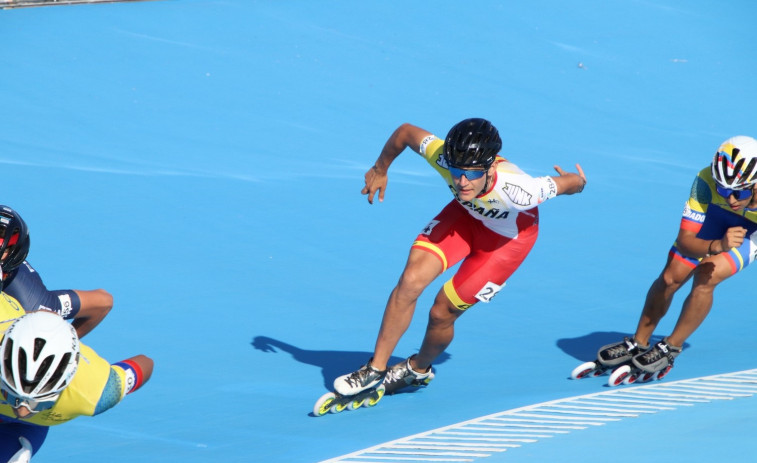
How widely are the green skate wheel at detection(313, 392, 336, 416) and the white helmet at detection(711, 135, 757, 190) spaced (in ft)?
7.85

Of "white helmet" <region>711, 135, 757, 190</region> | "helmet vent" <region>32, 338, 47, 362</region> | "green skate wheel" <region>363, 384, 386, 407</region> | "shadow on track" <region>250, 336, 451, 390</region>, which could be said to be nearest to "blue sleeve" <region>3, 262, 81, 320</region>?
"helmet vent" <region>32, 338, 47, 362</region>

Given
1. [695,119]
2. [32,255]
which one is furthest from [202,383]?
[695,119]

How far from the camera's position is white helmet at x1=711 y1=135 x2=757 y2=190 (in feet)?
18.2

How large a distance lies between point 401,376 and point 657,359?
153cm

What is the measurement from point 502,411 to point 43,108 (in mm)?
6135

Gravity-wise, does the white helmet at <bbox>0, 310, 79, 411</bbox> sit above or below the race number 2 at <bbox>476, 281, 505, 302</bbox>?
below

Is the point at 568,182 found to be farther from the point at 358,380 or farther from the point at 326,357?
the point at 326,357

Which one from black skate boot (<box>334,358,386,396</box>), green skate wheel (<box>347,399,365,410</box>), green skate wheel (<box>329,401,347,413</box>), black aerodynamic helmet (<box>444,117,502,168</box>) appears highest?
black aerodynamic helmet (<box>444,117,502,168</box>)

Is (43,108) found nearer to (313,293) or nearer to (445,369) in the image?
(313,293)

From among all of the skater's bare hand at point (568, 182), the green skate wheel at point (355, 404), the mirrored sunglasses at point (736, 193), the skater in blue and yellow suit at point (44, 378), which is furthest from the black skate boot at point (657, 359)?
the skater in blue and yellow suit at point (44, 378)

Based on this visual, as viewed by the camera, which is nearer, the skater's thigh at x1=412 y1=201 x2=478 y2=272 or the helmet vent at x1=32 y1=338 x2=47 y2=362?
the helmet vent at x1=32 y1=338 x2=47 y2=362

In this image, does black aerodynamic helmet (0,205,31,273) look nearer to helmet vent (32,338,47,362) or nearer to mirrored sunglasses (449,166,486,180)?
helmet vent (32,338,47,362)

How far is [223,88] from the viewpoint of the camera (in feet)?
35.6

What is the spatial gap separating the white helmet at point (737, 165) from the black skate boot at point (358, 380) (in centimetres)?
211
